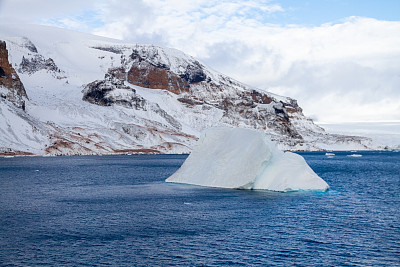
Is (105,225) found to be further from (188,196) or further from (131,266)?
(188,196)

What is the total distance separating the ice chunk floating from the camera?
57.5 meters

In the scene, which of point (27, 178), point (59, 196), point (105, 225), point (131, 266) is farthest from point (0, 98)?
point (131, 266)

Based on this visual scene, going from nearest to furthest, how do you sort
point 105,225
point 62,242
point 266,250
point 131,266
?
point 131,266, point 266,250, point 62,242, point 105,225

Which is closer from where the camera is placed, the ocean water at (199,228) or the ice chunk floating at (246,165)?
the ocean water at (199,228)

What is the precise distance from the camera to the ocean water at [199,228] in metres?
29.0

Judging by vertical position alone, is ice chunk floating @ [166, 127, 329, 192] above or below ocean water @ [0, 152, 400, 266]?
above

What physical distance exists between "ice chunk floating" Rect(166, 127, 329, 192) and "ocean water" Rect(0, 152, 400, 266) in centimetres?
178

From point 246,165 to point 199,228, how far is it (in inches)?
937

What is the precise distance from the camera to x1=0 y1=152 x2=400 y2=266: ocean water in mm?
29047

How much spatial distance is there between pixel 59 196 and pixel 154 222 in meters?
22.8

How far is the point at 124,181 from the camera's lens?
7994 cm

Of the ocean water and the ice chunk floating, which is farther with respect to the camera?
the ice chunk floating

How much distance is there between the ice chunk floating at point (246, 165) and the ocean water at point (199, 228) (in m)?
1.78

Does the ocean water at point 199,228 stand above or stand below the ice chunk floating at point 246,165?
below
